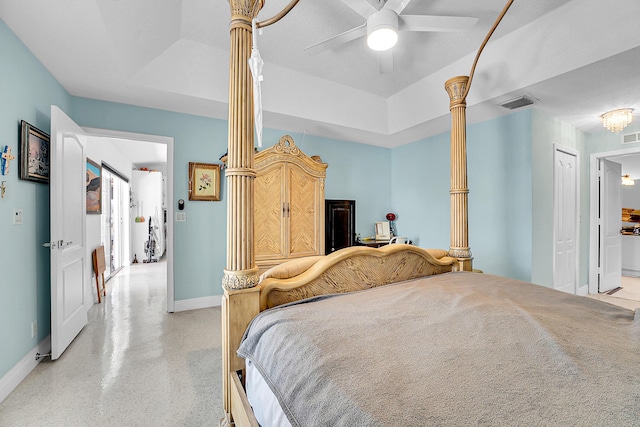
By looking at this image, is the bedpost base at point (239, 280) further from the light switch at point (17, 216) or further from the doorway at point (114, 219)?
the doorway at point (114, 219)

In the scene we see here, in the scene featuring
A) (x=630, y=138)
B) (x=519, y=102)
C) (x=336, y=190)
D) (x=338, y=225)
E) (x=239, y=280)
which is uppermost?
(x=519, y=102)

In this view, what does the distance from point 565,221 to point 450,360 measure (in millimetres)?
3997

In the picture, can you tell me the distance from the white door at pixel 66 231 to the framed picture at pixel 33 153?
4.5 inches

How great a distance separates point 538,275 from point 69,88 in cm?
537

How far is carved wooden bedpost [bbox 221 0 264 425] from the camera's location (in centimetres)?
134

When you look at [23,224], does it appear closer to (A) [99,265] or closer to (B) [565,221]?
(A) [99,265]

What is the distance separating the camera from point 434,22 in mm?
1901

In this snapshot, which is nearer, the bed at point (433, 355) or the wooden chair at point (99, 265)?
the bed at point (433, 355)

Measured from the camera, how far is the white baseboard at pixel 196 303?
3396 mm

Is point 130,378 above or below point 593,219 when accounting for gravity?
below

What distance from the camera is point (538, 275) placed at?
3.23 meters

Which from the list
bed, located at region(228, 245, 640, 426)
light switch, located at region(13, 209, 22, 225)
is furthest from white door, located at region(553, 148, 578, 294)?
light switch, located at region(13, 209, 22, 225)

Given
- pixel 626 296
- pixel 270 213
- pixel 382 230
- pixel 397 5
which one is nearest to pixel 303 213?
pixel 270 213

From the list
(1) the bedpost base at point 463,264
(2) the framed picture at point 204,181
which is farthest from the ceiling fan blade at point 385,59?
(2) the framed picture at point 204,181
